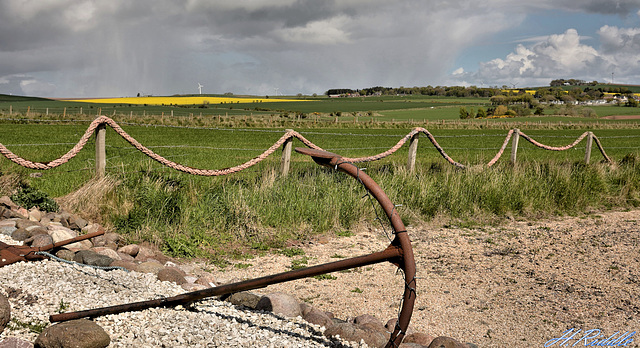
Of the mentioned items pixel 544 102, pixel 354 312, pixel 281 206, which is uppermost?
pixel 544 102

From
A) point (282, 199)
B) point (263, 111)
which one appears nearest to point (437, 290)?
point (282, 199)

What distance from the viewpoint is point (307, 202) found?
24.8 feet

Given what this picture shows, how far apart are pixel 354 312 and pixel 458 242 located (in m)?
3.01

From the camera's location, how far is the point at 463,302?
503cm

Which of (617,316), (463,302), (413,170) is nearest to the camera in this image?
(617,316)

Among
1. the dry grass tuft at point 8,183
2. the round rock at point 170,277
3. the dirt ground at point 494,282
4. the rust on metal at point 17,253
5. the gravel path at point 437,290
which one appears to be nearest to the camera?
the gravel path at point 437,290

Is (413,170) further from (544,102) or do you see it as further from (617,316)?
(544,102)

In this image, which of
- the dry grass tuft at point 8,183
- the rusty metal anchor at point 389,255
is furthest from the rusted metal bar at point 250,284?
the dry grass tuft at point 8,183

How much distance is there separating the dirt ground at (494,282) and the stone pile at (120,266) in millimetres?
643

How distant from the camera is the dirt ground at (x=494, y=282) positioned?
4.52 meters

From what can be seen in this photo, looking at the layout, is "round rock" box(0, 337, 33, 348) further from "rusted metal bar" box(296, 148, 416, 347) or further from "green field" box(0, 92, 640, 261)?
"green field" box(0, 92, 640, 261)

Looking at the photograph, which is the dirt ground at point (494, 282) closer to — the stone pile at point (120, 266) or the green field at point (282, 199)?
the green field at point (282, 199)

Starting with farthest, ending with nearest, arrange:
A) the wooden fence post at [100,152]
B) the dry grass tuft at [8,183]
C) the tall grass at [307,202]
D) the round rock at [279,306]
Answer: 1. the wooden fence post at [100,152]
2. the dry grass tuft at [8,183]
3. the tall grass at [307,202]
4. the round rock at [279,306]

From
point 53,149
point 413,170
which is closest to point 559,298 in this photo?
point 413,170
